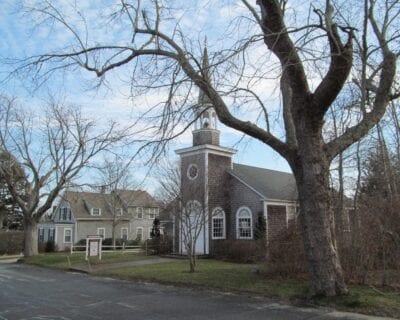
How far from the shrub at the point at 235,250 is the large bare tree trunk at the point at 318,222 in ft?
40.5

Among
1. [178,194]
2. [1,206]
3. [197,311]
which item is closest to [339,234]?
[197,311]

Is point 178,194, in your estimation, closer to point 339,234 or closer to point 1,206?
point 339,234

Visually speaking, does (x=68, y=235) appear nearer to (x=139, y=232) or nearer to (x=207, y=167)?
(x=139, y=232)

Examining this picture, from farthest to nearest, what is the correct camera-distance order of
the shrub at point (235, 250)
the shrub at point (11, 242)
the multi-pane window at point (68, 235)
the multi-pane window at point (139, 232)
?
the multi-pane window at point (139, 232), the multi-pane window at point (68, 235), the shrub at point (11, 242), the shrub at point (235, 250)

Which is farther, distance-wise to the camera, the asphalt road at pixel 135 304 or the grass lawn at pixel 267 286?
the grass lawn at pixel 267 286

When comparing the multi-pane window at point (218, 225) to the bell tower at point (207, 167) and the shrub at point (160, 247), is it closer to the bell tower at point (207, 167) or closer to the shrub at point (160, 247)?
the bell tower at point (207, 167)

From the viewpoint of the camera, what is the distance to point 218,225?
27.9 m

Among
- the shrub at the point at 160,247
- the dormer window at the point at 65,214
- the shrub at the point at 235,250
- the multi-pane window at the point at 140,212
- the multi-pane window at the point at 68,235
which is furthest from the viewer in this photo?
the multi-pane window at the point at 140,212

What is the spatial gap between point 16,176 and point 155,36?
914 inches

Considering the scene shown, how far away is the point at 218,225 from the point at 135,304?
1751cm

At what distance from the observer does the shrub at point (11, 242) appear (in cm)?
4203

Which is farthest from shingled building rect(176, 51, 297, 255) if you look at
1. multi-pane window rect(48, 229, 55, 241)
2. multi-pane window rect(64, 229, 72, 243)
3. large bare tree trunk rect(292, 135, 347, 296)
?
multi-pane window rect(48, 229, 55, 241)

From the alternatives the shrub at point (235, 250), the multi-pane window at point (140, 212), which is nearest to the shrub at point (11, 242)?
the multi-pane window at point (140, 212)

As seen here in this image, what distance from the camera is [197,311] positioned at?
9594 millimetres
